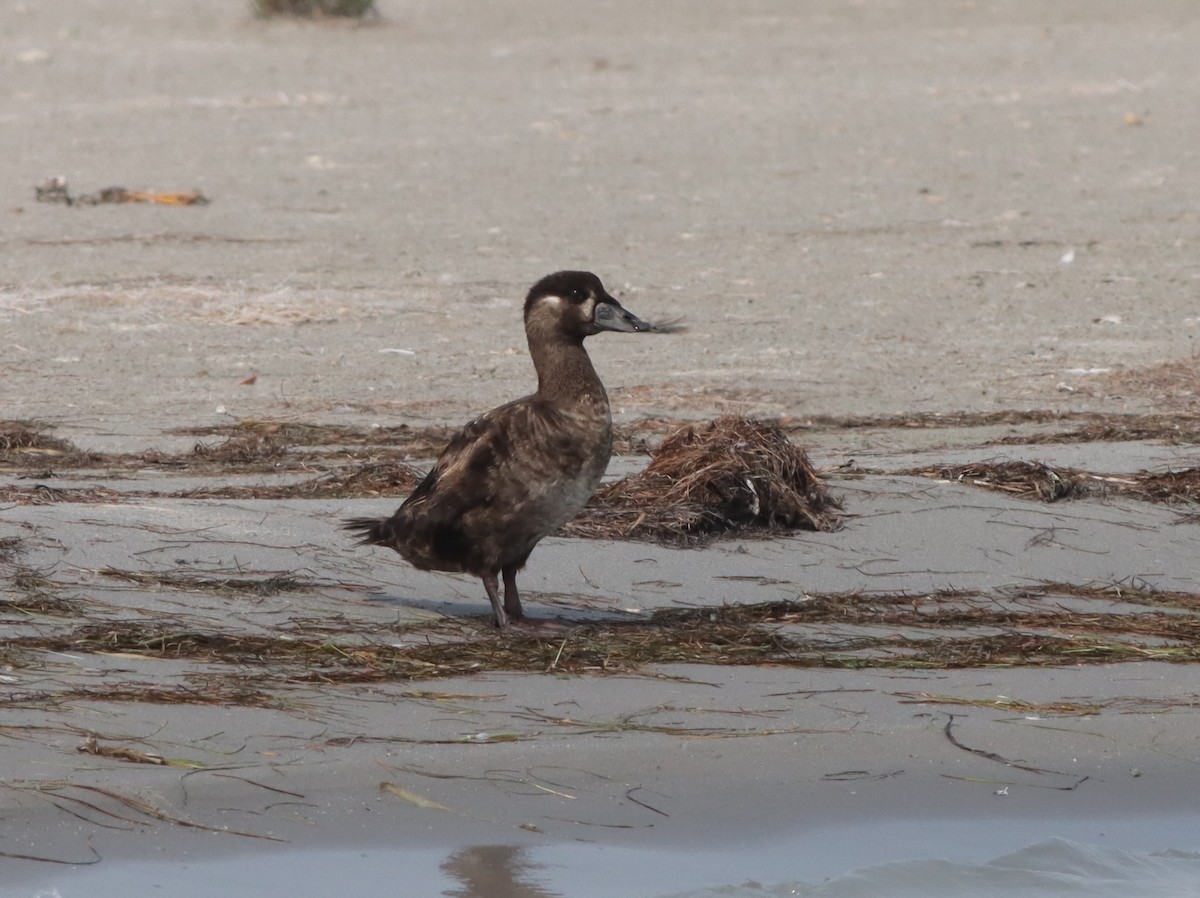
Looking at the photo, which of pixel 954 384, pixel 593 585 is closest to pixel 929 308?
pixel 954 384

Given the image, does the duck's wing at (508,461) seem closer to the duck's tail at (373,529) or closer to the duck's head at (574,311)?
the duck's tail at (373,529)

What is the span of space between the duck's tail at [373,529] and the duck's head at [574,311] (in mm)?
761

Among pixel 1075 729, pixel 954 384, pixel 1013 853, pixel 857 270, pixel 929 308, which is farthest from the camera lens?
pixel 857 270

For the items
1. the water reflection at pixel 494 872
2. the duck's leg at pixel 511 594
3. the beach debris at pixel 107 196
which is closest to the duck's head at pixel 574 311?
the duck's leg at pixel 511 594

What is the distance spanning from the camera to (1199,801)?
16.1ft

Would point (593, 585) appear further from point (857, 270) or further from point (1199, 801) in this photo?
point (857, 270)

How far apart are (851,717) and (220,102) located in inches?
510

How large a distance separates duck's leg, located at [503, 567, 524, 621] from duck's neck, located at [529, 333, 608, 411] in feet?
1.78

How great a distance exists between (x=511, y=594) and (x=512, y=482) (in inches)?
15.7

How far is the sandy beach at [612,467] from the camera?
459 centimetres

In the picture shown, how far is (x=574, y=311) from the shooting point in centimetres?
598

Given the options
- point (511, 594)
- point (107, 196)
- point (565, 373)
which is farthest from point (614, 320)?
point (107, 196)

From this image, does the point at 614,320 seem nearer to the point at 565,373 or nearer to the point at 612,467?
the point at 565,373

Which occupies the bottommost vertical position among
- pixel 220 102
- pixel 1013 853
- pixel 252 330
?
pixel 1013 853
